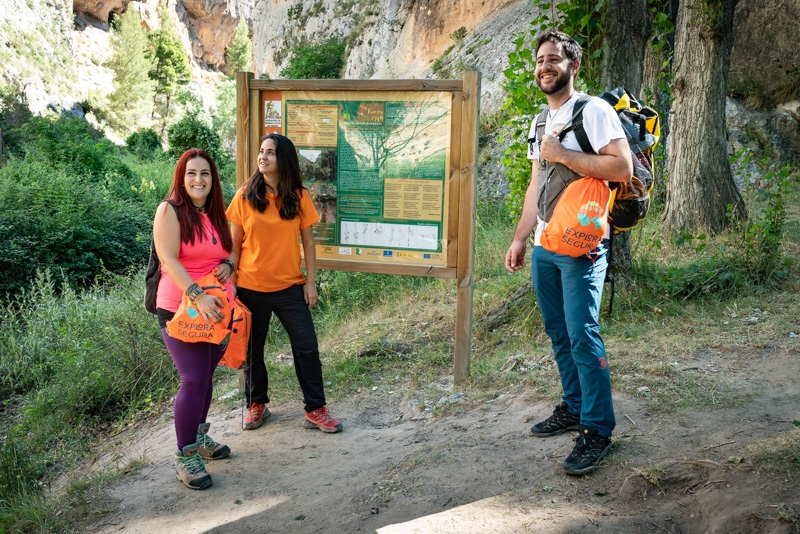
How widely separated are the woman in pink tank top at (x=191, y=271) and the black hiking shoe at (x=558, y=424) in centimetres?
190

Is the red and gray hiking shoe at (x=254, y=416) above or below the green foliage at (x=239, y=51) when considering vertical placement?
below

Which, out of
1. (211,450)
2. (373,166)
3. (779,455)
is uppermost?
(373,166)

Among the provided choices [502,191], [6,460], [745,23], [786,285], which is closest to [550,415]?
[786,285]

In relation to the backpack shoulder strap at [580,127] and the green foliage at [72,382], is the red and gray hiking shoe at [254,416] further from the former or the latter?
the backpack shoulder strap at [580,127]

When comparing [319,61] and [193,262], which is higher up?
[319,61]

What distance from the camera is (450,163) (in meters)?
4.90

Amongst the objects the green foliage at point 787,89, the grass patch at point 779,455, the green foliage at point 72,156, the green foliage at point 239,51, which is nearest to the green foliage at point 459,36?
the green foliage at point 787,89

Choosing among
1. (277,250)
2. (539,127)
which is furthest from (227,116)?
(539,127)

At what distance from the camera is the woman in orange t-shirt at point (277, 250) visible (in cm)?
436

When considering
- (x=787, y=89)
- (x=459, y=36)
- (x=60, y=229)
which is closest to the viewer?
(x=787, y=89)

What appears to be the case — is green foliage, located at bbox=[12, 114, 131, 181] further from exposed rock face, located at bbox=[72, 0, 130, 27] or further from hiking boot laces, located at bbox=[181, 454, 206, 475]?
exposed rock face, located at bbox=[72, 0, 130, 27]

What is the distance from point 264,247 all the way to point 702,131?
6.45 meters

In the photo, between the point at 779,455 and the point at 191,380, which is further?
the point at 191,380

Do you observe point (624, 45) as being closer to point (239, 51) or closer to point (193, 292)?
point (193, 292)
